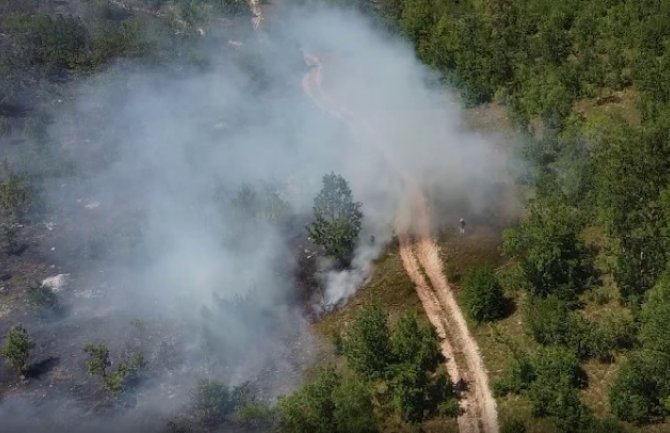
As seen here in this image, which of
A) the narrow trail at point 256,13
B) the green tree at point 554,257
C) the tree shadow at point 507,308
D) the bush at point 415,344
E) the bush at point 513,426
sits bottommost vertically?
the narrow trail at point 256,13

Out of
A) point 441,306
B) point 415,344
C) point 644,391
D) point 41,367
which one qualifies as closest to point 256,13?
point 441,306

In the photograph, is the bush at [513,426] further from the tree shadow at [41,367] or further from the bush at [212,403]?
the tree shadow at [41,367]

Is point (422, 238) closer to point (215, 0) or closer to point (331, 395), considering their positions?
point (331, 395)

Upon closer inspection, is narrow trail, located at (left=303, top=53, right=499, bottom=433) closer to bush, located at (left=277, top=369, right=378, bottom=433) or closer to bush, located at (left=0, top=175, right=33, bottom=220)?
bush, located at (left=277, top=369, right=378, bottom=433)

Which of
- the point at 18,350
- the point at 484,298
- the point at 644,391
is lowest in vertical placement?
the point at 18,350

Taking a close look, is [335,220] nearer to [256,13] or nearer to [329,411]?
[329,411]

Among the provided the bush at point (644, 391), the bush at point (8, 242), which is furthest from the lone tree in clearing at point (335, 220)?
the bush at point (8, 242)
